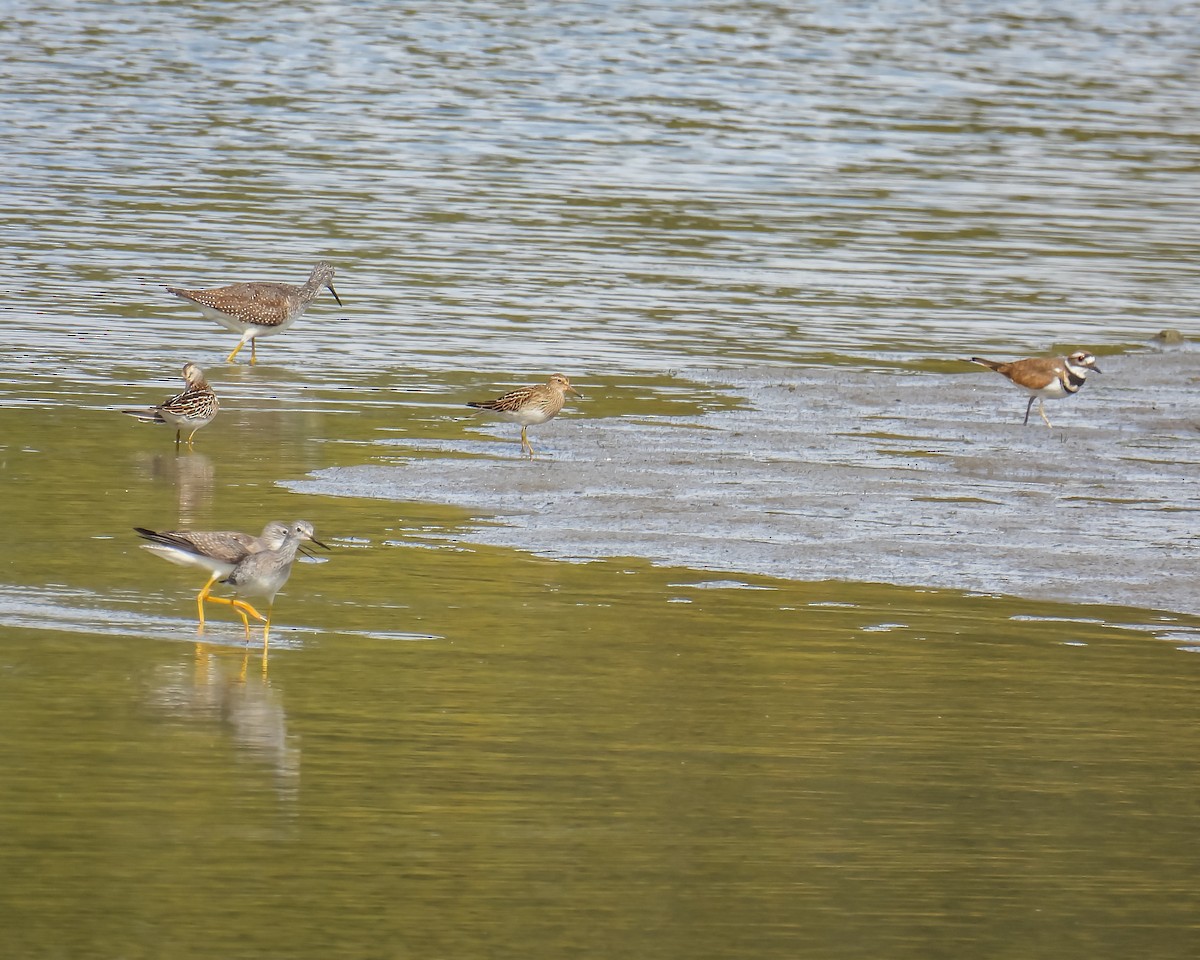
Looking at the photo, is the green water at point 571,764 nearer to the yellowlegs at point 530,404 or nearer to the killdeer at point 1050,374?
the yellowlegs at point 530,404

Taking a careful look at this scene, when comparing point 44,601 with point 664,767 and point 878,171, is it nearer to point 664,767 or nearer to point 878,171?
point 664,767

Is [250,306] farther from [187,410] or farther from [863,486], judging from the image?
[863,486]

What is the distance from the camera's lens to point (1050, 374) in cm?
1636

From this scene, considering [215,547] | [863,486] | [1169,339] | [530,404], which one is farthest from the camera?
[1169,339]

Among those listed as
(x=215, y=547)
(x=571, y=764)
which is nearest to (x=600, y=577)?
(x=215, y=547)

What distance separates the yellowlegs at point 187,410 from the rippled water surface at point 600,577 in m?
0.18

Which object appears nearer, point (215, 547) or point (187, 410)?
point (215, 547)

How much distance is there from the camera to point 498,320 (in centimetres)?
2039

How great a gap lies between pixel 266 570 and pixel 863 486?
476 cm

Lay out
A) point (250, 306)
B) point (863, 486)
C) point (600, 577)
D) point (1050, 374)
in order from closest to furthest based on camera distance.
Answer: point (600, 577) < point (863, 486) < point (1050, 374) < point (250, 306)

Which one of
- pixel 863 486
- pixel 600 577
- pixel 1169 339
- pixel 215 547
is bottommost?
pixel 1169 339

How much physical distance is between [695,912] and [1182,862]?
69.5 inches

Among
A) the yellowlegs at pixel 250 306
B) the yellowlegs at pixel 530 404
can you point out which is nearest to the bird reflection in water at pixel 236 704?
the yellowlegs at pixel 530 404

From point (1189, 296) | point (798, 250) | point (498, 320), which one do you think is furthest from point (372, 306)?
point (1189, 296)
